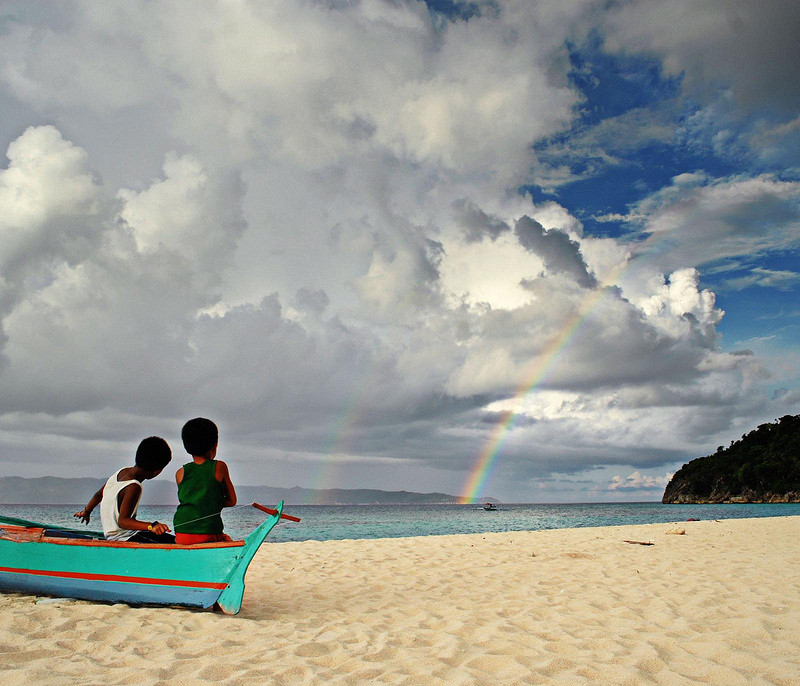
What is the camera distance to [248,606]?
6.70 m

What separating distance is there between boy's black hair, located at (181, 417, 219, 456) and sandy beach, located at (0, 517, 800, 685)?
5.53ft

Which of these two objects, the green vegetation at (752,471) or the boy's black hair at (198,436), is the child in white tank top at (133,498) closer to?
the boy's black hair at (198,436)

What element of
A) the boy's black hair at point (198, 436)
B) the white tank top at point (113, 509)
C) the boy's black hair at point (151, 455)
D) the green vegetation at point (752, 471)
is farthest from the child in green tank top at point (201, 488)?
the green vegetation at point (752, 471)

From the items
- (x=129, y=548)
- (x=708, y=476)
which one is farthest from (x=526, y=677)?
(x=708, y=476)

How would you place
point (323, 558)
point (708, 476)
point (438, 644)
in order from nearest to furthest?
point (438, 644) → point (323, 558) → point (708, 476)

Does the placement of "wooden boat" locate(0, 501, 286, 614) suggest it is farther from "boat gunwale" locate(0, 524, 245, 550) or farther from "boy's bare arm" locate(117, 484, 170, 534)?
"boy's bare arm" locate(117, 484, 170, 534)

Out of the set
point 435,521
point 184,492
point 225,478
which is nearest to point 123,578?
point 184,492

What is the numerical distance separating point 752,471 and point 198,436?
119947 millimetres

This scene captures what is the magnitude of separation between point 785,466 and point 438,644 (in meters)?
115

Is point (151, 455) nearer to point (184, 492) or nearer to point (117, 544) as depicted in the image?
point (184, 492)

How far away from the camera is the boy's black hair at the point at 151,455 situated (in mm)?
6367

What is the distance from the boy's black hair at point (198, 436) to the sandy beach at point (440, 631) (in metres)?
1.69

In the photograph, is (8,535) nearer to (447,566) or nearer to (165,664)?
(165,664)

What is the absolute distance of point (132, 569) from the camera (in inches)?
239
